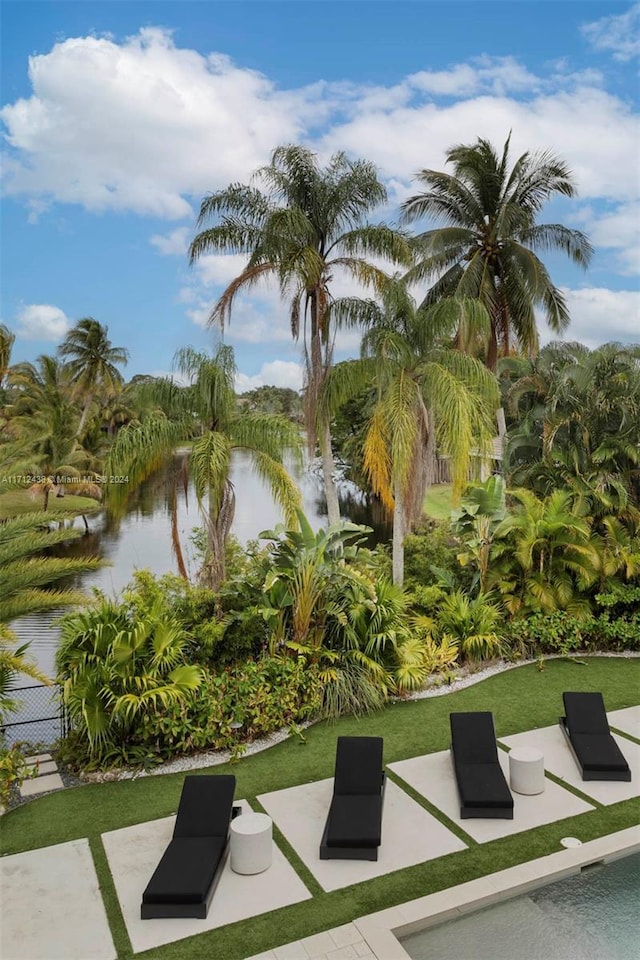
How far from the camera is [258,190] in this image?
15305 millimetres

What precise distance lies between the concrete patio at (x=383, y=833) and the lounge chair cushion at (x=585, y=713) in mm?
2671

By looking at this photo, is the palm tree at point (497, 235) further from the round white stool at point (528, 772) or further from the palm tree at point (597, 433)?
the round white stool at point (528, 772)

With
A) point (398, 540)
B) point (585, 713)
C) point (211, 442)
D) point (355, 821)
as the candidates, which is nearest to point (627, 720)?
point (585, 713)

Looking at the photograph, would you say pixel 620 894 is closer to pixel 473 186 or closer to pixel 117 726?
pixel 117 726

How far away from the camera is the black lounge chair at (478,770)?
24.0 feet

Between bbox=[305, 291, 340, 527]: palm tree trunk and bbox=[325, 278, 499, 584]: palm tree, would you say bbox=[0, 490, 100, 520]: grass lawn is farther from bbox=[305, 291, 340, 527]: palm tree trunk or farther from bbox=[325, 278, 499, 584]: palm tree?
bbox=[325, 278, 499, 584]: palm tree

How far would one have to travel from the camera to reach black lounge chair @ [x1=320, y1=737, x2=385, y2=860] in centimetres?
663

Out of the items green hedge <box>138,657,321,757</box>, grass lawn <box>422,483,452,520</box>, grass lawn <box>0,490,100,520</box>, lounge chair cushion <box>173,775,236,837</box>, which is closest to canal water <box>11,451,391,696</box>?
grass lawn <box>0,490,100,520</box>

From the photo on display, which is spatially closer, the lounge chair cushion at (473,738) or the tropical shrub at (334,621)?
the lounge chair cushion at (473,738)

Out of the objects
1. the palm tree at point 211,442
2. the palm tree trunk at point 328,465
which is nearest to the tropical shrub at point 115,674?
the palm tree at point 211,442

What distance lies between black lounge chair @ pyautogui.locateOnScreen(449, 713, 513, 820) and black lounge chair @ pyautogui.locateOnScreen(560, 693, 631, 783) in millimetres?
1174

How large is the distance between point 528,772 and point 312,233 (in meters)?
11.6

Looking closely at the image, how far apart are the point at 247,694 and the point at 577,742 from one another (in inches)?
173

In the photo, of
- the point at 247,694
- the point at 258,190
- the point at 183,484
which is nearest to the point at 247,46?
the point at 258,190
